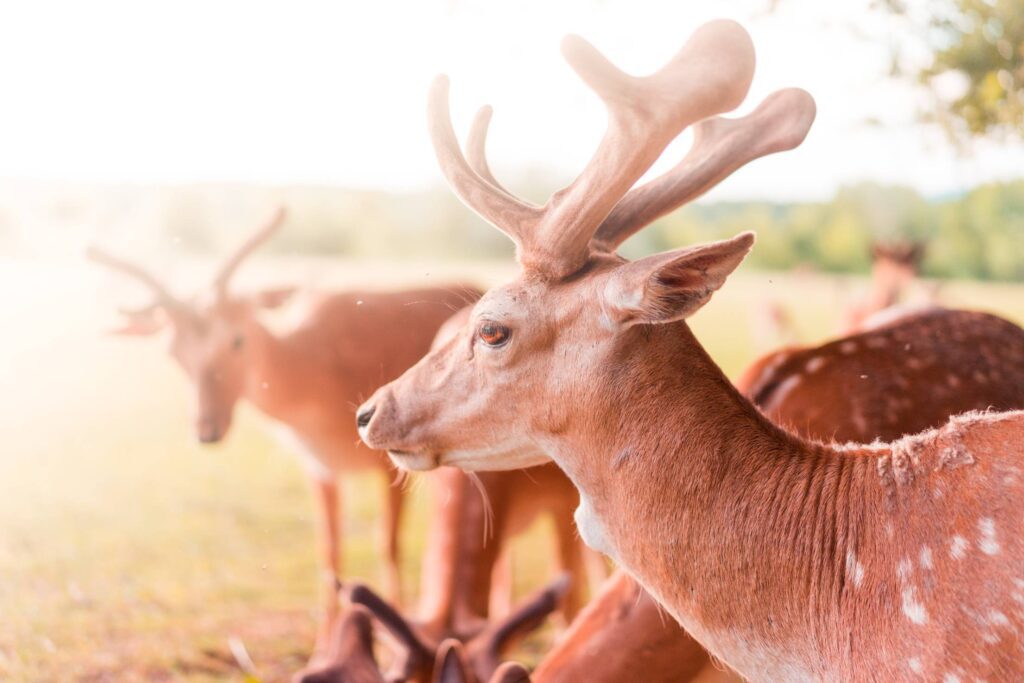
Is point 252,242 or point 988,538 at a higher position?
point 988,538

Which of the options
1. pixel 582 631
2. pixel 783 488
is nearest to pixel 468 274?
pixel 582 631

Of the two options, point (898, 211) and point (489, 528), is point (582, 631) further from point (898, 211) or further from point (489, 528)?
point (898, 211)

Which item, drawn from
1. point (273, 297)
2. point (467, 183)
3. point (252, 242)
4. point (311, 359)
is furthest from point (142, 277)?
point (467, 183)

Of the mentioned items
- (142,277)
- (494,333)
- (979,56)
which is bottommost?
(142,277)

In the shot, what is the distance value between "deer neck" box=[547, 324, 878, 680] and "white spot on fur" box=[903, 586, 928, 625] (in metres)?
0.12

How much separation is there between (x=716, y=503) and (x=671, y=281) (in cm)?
45

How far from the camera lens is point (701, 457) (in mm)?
1975

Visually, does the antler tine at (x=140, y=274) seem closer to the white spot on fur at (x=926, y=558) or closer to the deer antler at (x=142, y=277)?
the deer antler at (x=142, y=277)

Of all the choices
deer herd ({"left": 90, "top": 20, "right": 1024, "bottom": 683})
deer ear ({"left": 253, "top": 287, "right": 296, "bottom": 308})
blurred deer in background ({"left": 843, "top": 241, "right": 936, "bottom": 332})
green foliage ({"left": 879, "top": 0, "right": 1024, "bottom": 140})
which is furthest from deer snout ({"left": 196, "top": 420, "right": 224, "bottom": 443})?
blurred deer in background ({"left": 843, "top": 241, "right": 936, "bottom": 332})

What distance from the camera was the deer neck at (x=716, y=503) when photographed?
75.9 inches

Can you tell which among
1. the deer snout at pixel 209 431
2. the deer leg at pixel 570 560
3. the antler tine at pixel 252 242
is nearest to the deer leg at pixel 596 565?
the deer leg at pixel 570 560

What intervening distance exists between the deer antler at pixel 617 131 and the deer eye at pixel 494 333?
0.48 ft

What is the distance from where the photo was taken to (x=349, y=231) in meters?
8.25

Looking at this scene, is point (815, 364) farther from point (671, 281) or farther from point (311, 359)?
point (311, 359)
